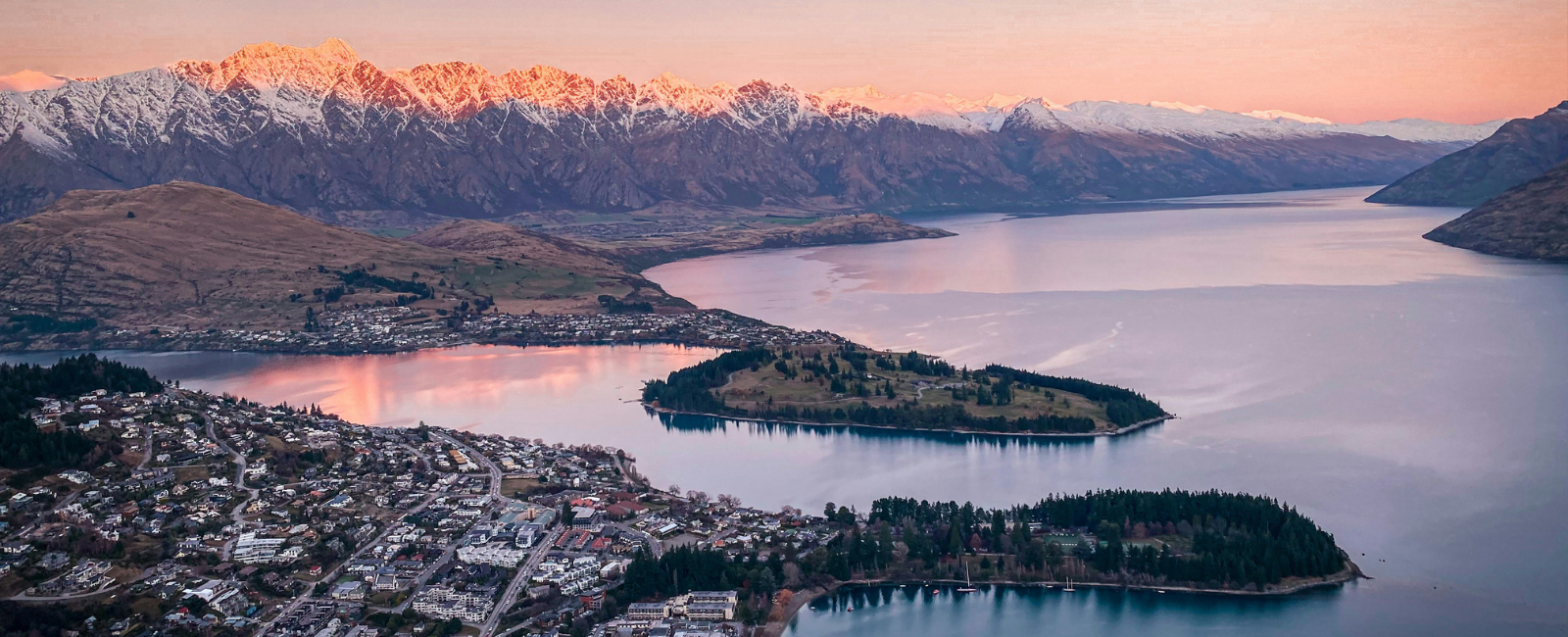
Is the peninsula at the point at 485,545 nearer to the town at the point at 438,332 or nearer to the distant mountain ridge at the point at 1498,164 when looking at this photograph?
the town at the point at 438,332

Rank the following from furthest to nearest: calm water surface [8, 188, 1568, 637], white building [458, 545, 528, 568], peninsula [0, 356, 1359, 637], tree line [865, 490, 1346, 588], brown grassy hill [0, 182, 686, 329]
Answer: brown grassy hill [0, 182, 686, 329]
white building [458, 545, 528, 568]
tree line [865, 490, 1346, 588]
calm water surface [8, 188, 1568, 637]
peninsula [0, 356, 1359, 637]

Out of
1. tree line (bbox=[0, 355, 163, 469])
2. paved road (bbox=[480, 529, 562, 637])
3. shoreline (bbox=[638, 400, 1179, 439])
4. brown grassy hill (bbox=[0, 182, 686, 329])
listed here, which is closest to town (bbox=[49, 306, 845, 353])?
brown grassy hill (bbox=[0, 182, 686, 329])

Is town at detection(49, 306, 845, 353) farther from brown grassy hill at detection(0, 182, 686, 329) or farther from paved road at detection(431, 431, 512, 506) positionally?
paved road at detection(431, 431, 512, 506)

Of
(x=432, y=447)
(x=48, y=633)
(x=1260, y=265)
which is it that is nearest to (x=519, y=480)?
(x=432, y=447)

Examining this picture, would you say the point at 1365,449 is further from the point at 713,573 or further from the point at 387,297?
the point at 387,297

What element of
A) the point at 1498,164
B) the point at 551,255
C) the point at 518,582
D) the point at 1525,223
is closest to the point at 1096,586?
the point at 518,582

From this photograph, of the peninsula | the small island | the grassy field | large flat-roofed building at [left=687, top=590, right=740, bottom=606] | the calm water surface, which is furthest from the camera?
the grassy field
